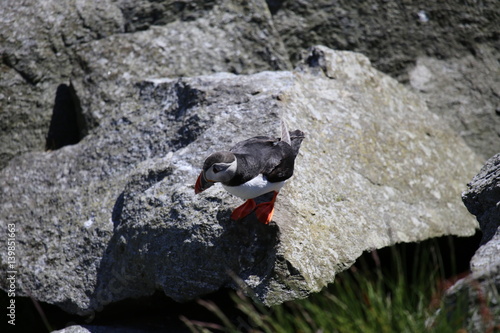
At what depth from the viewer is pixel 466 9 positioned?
7.18 m

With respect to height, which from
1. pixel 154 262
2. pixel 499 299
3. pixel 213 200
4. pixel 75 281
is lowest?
pixel 75 281

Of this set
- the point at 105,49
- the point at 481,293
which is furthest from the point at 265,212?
the point at 105,49

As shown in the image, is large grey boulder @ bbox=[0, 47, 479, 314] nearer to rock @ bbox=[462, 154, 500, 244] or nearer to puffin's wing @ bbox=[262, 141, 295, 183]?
puffin's wing @ bbox=[262, 141, 295, 183]

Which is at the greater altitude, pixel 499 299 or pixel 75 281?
pixel 499 299

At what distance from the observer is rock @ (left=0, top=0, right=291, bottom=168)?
22.0ft

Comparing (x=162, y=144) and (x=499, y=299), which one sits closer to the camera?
(x=499, y=299)

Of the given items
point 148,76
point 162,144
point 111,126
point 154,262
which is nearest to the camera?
point 154,262

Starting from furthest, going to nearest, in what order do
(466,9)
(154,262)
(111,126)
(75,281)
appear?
(466,9) → (111,126) → (75,281) → (154,262)

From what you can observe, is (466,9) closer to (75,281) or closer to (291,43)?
(291,43)

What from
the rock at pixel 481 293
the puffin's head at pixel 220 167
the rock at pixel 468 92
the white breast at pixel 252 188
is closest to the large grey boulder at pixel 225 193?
the white breast at pixel 252 188

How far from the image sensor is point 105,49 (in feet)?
22.5

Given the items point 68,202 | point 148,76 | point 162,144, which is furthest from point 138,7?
point 68,202

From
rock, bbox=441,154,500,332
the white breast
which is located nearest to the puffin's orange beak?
the white breast

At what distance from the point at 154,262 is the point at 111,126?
1.92 m
